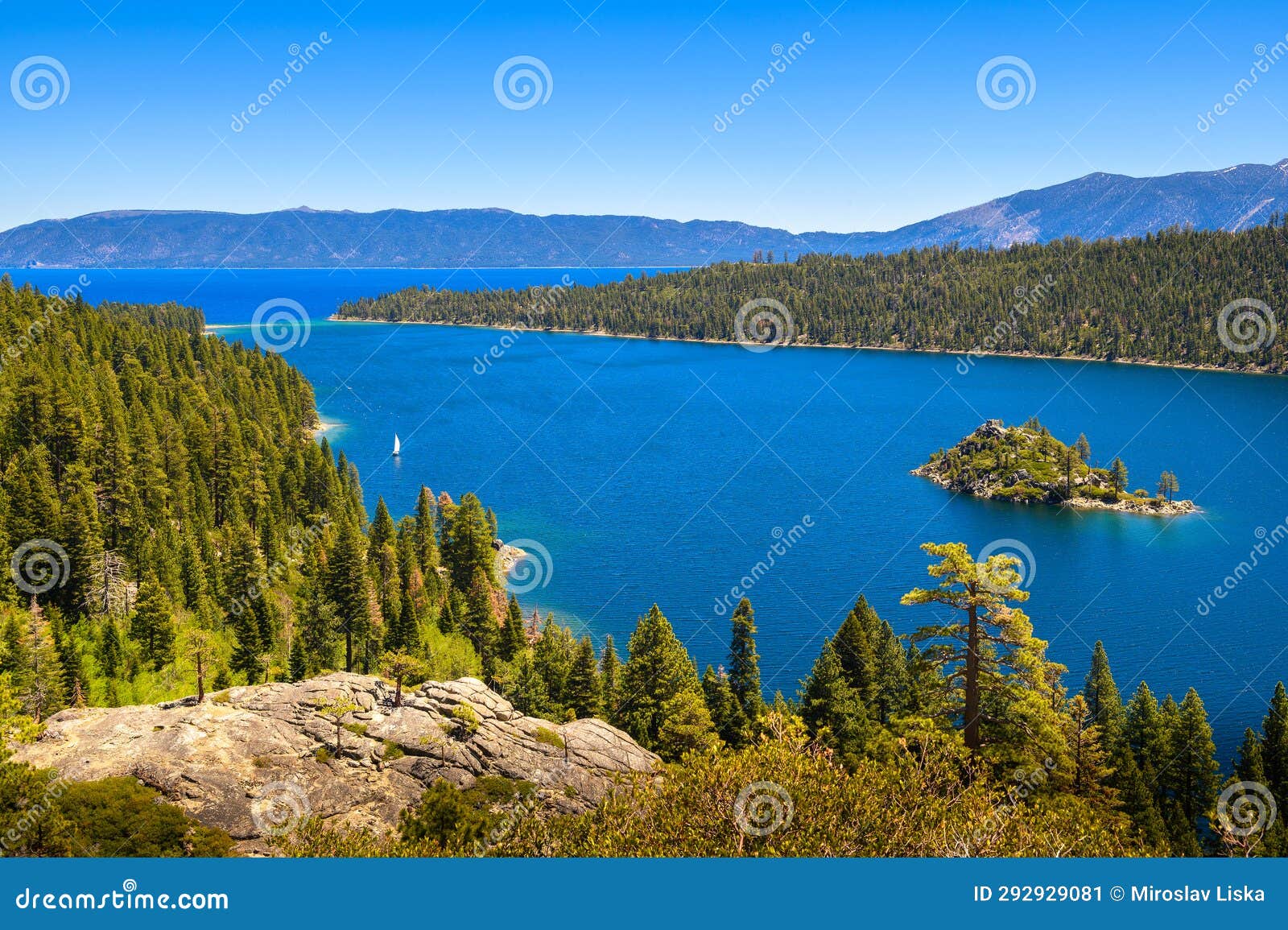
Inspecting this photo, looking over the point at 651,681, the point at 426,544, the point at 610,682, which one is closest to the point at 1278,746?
the point at 651,681

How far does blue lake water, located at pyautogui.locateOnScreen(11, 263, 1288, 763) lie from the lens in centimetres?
6781

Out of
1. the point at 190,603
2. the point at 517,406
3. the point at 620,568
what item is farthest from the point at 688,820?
the point at 517,406

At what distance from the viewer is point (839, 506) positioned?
101 metres

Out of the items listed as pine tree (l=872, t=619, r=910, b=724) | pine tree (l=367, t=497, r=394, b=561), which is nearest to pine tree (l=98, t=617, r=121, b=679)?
pine tree (l=367, t=497, r=394, b=561)

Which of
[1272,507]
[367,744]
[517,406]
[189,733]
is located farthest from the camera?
[517,406]

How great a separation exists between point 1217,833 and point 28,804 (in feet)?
149

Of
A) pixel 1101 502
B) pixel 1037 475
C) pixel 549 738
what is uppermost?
pixel 1037 475

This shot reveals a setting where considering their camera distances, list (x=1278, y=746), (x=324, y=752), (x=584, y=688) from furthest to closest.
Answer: (x=584, y=688), (x=1278, y=746), (x=324, y=752)

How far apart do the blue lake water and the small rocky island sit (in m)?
3.58

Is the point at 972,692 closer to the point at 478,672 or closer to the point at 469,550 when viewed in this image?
the point at 478,672

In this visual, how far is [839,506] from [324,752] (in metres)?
76.2

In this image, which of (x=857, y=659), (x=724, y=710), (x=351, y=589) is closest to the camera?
(x=724, y=710)

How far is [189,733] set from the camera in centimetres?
3253

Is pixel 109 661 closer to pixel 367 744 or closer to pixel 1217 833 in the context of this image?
pixel 367 744
